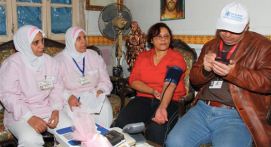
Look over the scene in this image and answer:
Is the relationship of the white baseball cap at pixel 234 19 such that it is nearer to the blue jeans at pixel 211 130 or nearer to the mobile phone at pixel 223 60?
the mobile phone at pixel 223 60

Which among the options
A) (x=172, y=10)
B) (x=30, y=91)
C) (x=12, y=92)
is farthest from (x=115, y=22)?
(x=12, y=92)

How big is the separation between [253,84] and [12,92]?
6.00ft

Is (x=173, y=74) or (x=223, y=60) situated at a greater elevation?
(x=223, y=60)

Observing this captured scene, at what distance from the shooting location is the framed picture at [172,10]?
329cm

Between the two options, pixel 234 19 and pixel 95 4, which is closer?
pixel 234 19

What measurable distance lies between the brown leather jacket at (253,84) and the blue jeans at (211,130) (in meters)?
0.08

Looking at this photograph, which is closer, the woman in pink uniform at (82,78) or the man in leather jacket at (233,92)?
the man in leather jacket at (233,92)

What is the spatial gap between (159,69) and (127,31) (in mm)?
1318

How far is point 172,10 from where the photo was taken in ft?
11.2

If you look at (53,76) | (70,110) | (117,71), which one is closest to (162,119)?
(70,110)

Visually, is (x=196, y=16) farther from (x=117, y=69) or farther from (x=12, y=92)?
(x=12, y=92)

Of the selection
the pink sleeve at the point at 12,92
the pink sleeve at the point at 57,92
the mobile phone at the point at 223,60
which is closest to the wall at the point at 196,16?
the mobile phone at the point at 223,60

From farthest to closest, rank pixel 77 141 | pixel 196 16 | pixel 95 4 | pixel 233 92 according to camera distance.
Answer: pixel 95 4 < pixel 196 16 < pixel 233 92 < pixel 77 141

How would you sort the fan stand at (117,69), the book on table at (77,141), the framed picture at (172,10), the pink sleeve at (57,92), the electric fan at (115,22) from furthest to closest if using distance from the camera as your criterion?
the electric fan at (115,22)
the fan stand at (117,69)
the framed picture at (172,10)
the pink sleeve at (57,92)
the book on table at (77,141)
